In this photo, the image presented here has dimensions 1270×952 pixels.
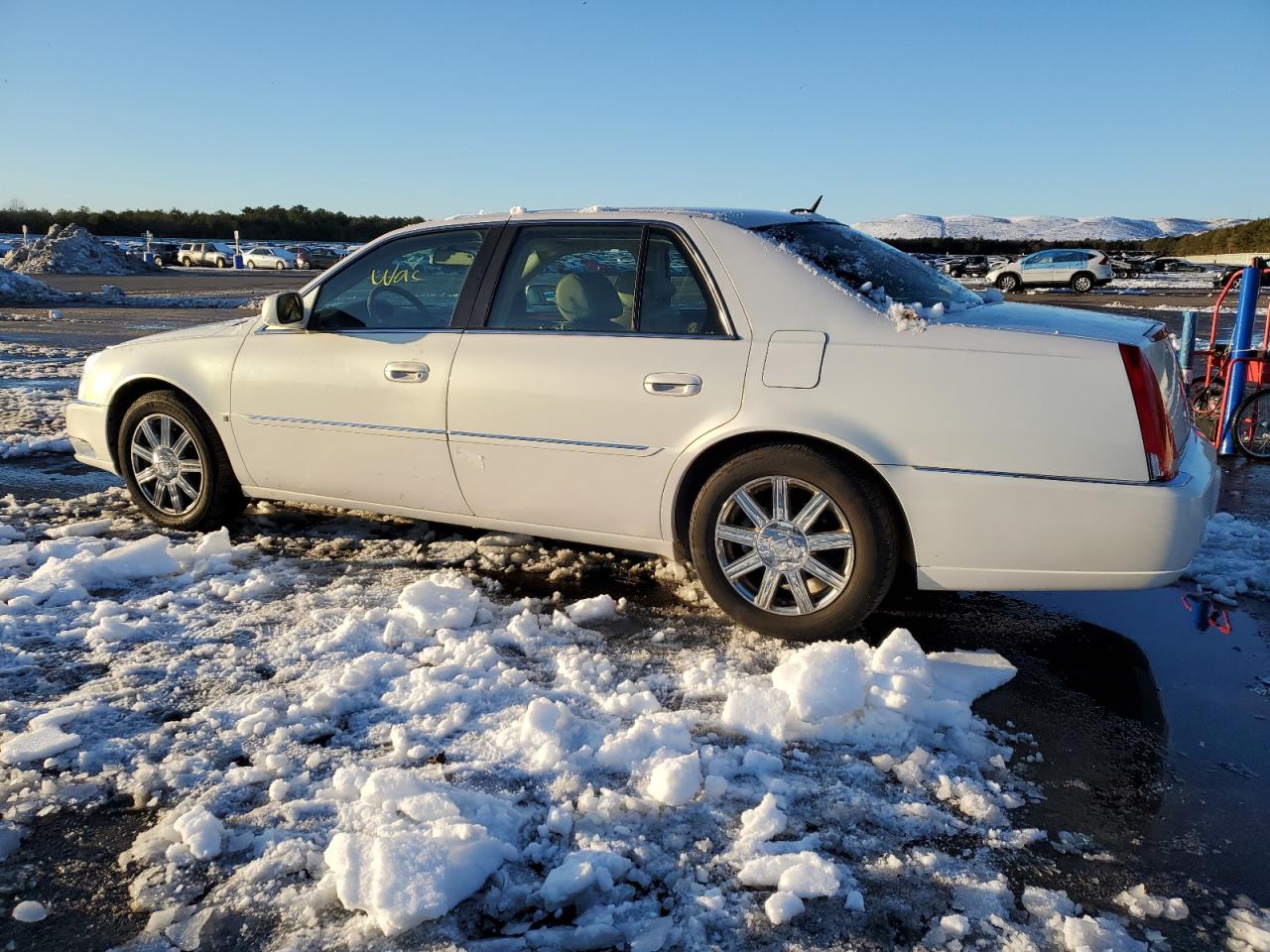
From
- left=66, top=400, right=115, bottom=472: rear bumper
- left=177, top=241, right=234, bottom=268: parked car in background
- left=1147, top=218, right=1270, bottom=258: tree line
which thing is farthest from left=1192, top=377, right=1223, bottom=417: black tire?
left=1147, top=218, right=1270, bottom=258: tree line

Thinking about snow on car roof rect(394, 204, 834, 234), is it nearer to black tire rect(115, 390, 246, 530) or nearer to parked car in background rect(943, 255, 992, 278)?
black tire rect(115, 390, 246, 530)

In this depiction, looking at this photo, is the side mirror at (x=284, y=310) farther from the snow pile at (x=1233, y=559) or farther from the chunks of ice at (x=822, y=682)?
the snow pile at (x=1233, y=559)

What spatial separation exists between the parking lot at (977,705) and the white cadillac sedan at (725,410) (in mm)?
285

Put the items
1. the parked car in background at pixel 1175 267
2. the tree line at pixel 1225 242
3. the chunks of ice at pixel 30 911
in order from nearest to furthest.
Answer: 1. the chunks of ice at pixel 30 911
2. the parked car in background at pixel 1175 267
3. the tree line at pixel 1225 242

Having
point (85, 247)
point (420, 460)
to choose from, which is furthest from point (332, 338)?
point (85, 247)

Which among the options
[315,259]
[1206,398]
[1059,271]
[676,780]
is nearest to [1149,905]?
[676,780]

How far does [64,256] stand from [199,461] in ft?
118

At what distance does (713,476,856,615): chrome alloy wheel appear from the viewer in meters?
3.60

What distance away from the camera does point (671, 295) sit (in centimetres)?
393

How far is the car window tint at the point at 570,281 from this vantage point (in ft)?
13.3

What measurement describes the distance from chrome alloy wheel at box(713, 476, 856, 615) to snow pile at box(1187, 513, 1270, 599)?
1.61 metres

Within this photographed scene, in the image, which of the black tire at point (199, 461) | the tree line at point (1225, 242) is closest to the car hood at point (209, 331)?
the black tire at point (199, 461)

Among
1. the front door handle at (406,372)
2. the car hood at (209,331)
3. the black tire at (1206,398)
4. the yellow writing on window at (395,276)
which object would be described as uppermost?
the yellow writing on window at (395,276)

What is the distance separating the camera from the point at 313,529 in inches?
205
